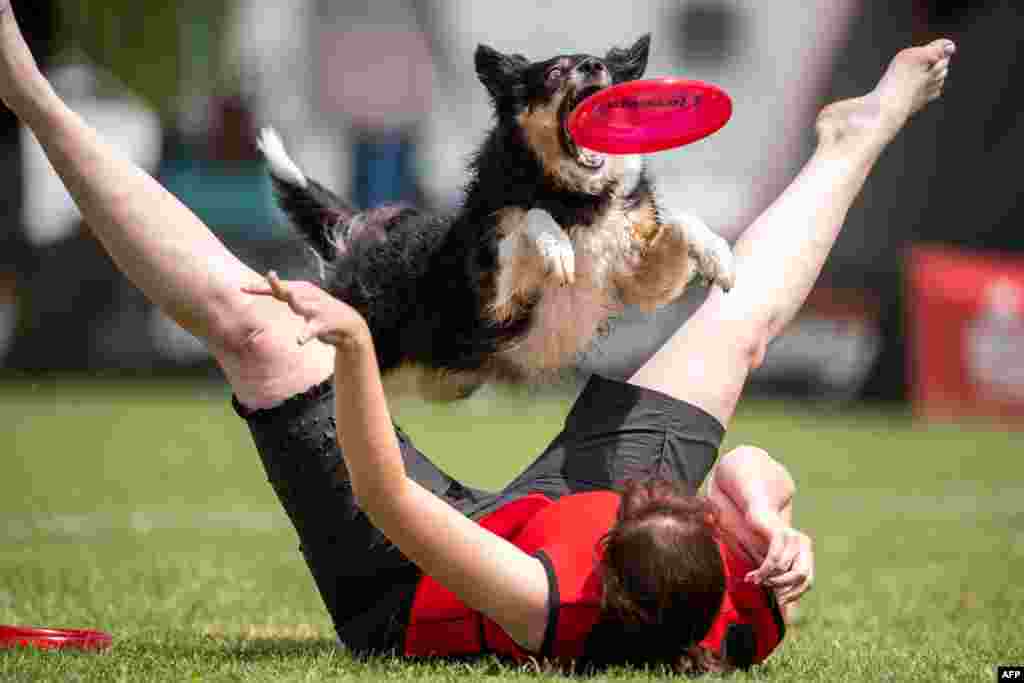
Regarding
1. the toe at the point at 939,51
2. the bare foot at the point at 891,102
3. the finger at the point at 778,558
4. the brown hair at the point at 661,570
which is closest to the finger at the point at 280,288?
the brown hair at the point at 661,570

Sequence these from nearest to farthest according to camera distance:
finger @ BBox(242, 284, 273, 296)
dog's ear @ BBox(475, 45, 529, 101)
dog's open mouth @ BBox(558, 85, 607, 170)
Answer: finger @ BBox(242, 284, 273, 296)
dog's open mouth @ BBox(558, 85, 607, 170)
dog's ear @ BBox(475, 45, 529, 101)

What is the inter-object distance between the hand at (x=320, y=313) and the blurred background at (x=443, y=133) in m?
10.5

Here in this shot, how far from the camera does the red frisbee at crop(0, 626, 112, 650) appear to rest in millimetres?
3071

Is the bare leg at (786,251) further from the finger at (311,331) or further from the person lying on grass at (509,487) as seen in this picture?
the finger at (311,331)

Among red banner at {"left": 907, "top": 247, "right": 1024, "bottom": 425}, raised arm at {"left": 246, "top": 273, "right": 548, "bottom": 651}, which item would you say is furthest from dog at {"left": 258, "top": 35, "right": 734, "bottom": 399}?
red banner at {"left": 907, "top": 247, "right": 1024, "bottom": 425}

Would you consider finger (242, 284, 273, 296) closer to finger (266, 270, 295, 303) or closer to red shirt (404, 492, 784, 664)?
finger (266, 270, 295, 303)

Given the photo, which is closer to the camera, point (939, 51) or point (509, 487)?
point (509, 487)

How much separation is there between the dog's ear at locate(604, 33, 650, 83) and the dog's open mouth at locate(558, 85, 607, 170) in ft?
0.28

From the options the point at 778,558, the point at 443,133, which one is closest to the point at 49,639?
the point at 778,558

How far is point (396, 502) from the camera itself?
246 cm

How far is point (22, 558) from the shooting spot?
16.7 feet

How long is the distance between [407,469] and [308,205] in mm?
1932

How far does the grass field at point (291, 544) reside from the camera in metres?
3.10

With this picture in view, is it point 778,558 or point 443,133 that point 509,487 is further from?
point 443,133
